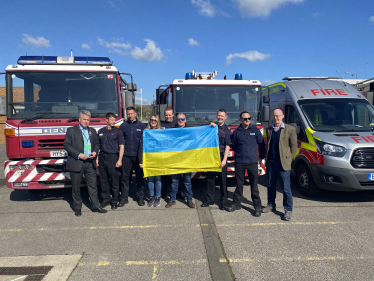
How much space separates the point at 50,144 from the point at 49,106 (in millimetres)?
834

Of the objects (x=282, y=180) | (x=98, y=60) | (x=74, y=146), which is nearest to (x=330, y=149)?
(x=282, y=180)

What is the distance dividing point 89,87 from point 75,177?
2087mm

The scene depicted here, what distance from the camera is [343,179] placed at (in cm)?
564

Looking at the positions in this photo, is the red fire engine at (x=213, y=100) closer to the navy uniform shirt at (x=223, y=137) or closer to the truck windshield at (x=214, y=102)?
the truck windshield at (x=214, y=102)

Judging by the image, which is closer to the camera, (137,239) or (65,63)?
(137,239)

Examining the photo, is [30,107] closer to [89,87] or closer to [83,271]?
[89,87]

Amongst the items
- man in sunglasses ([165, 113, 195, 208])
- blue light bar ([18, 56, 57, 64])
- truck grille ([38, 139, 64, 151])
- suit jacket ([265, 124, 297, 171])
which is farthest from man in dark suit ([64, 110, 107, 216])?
suit jacket ([265, 124, 297, 171])

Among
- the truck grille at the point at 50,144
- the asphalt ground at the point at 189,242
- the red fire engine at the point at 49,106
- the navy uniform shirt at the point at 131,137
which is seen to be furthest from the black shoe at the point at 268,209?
the truck grille at the point at 50,144

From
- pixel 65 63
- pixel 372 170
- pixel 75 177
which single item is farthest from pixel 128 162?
pixel 372 170

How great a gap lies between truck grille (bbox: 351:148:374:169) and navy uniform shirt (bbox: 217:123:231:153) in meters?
2.47

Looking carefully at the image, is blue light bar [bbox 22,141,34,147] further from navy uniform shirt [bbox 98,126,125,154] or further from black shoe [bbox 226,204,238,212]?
black shoe [bbox 226,204,238,212]

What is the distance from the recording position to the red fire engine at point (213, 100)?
22.3ft

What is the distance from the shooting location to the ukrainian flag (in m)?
5.87

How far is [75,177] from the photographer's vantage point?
215 inches
